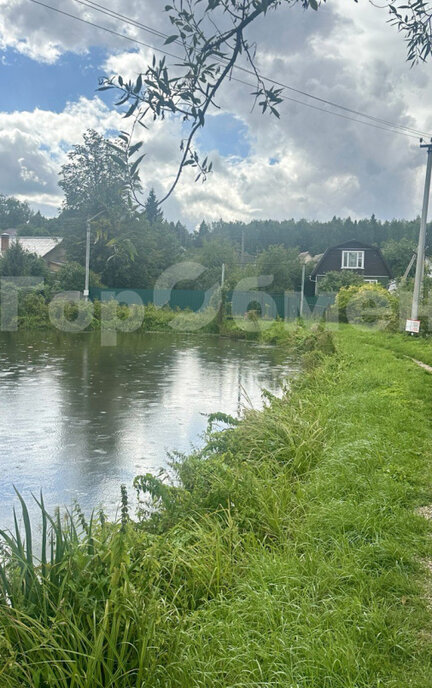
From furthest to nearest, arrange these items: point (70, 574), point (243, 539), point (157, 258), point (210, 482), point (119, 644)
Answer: point (157, 258), point (210, 482), point (243, 539), point (70, 574), point (119, 644)

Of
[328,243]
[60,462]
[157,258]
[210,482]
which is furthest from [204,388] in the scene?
[328,243]

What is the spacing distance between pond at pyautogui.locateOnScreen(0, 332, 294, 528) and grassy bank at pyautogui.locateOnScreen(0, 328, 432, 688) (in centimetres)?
171

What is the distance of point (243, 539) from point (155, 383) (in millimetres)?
8592

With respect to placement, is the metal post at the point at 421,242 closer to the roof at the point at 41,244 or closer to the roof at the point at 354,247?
the roof at the point at 354,247

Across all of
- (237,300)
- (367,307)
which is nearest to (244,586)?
(367,307)

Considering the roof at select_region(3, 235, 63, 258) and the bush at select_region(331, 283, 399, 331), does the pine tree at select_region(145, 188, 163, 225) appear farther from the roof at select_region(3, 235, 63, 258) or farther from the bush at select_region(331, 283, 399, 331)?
the roof at select_region(3, 235, 63, 258)

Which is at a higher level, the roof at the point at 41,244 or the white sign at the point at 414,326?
A: the roof at the point at 41,244

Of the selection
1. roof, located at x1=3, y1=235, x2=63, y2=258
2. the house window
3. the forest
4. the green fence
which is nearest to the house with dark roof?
the house window

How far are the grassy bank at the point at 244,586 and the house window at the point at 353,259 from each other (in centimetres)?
3484

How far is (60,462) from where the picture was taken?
6.85 metres

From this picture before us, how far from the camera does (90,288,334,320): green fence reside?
29203 mm

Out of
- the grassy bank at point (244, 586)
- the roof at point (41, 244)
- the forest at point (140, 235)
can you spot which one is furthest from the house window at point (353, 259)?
the grassy bank at point (244, 586)

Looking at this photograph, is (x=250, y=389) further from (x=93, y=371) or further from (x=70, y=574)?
(x=70, y=574)

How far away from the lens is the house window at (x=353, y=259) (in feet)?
128
